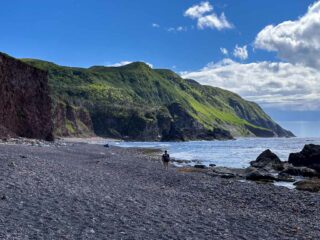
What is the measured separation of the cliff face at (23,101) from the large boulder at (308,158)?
4907cm

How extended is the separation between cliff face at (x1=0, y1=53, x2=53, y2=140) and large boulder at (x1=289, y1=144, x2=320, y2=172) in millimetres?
49068

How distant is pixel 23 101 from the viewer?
8294 centimetres

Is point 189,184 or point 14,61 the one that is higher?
point 14,61

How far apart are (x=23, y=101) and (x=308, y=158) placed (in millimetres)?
57155

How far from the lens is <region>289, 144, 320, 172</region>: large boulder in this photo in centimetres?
6150

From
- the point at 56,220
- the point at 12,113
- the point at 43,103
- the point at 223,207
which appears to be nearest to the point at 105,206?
the point at 56,220

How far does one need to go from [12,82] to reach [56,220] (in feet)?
227

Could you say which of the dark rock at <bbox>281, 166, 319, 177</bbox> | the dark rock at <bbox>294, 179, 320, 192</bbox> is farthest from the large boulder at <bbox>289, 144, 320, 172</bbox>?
the dark rock at <bbox>294, 179, 320, 192</bbox>

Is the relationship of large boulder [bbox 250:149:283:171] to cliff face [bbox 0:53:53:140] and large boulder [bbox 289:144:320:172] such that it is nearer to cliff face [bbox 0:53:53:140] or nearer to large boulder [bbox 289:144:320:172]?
large boulder [bbox 289:144:320:172]

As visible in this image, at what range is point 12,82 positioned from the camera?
78.0m

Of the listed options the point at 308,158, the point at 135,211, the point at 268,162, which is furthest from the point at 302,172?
the point at 135,211

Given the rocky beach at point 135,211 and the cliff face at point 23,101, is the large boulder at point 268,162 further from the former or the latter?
the cliff face at point 23,101

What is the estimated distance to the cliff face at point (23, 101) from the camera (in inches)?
2901

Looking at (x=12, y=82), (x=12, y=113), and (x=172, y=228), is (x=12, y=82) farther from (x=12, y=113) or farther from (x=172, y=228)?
(x=172, y=228)
